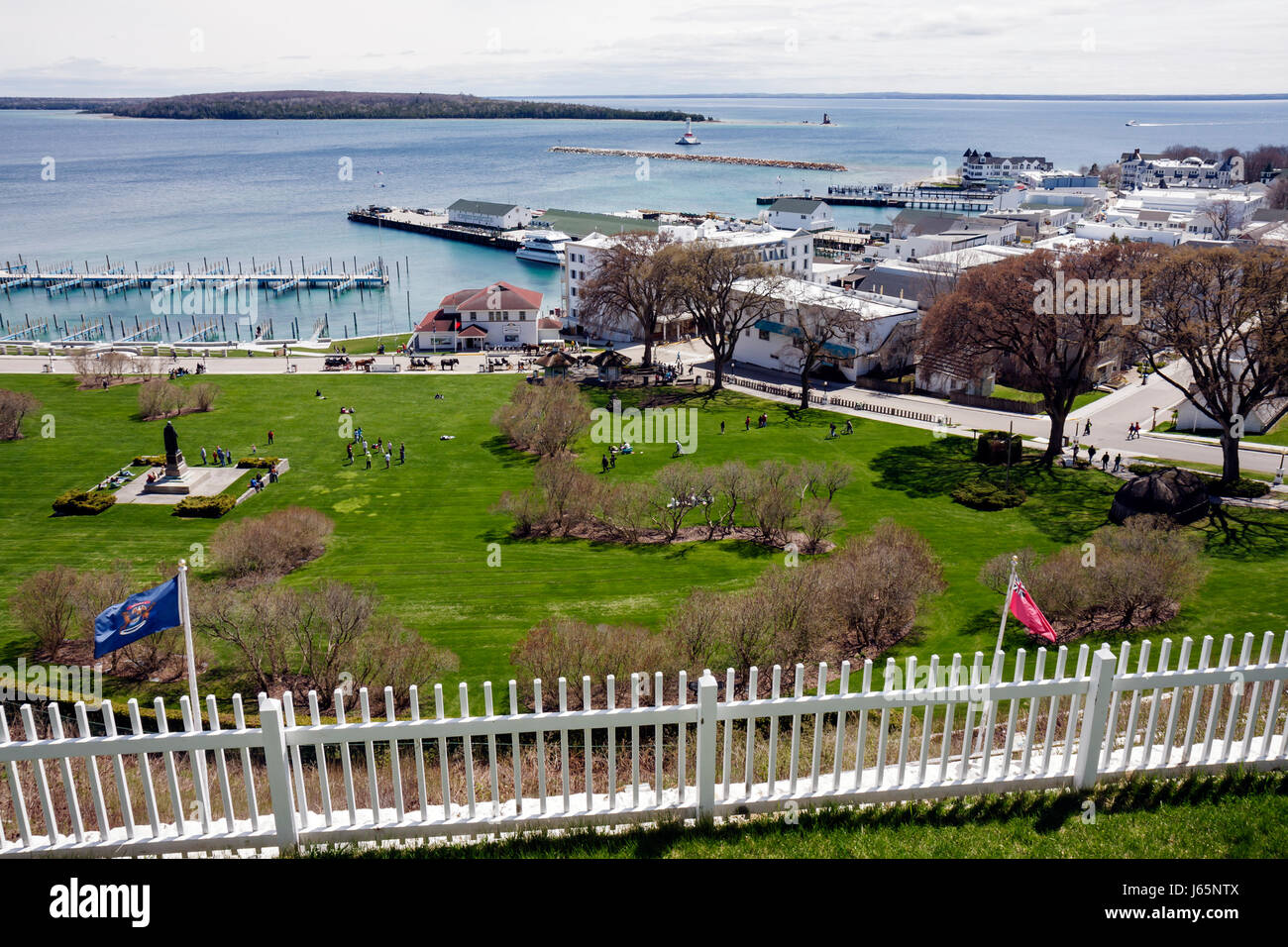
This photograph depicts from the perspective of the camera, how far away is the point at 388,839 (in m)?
8.52

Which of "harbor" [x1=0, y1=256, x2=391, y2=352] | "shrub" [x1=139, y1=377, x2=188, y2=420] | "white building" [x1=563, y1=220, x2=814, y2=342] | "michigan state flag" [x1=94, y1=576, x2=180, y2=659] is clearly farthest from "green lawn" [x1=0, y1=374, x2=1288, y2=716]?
"harbor" [x1=0, y1=256, x2=391, y2=352]

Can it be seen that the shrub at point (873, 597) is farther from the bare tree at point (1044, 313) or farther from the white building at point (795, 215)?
the white building at point (795, 215)

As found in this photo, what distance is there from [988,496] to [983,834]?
3319cm

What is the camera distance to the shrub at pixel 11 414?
49.6 meters

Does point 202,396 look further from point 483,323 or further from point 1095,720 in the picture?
point 1095,720

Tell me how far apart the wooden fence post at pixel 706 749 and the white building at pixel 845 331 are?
177 feet

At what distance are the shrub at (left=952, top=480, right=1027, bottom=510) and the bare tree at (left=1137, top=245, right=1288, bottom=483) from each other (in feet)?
25.2

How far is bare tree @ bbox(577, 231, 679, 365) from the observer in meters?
63.9

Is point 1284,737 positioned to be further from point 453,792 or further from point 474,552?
point 474,552

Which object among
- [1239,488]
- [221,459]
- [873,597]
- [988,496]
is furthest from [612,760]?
[221,459]

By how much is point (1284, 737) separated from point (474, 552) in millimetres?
28611
